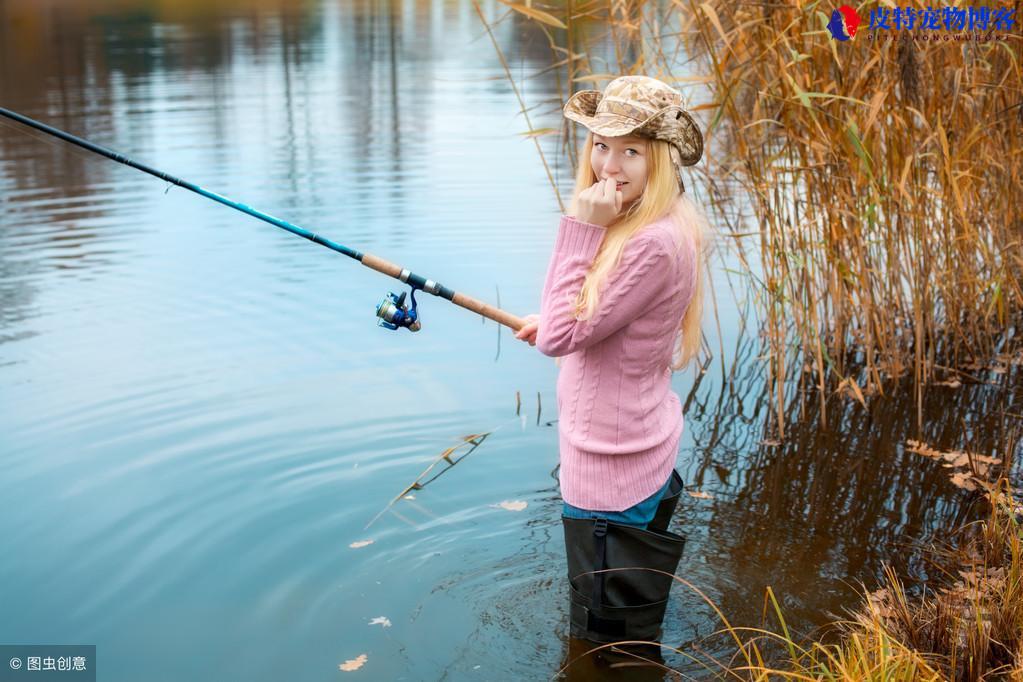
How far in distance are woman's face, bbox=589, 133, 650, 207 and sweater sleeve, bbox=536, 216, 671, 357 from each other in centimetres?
12

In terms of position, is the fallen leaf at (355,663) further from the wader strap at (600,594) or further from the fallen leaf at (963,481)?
the fallen leaf at (963,481)

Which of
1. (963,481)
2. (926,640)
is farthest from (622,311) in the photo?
(963,481)

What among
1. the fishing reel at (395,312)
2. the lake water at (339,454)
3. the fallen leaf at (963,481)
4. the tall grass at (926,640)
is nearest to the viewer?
the tall grass at (926,640)

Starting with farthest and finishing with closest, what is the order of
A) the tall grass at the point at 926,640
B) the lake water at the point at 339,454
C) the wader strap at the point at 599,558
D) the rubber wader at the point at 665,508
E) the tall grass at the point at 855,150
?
1. the tall grass at the point at 855,150
2. the lake water at the point at 339,454
3. the rubber wader at the point at 665,508
4. the wader strap at the point at 599,558
5. the tall grass at the point at 926,640

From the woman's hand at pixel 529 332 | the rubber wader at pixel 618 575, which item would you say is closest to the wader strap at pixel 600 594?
the rubber wader at pixel 618 575

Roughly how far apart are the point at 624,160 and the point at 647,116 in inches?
4.1

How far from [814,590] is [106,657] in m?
2.00

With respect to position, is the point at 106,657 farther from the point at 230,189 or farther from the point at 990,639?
the point at 230,189

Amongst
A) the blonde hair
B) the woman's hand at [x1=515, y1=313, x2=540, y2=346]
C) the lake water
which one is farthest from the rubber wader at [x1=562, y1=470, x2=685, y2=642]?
the blonde hair

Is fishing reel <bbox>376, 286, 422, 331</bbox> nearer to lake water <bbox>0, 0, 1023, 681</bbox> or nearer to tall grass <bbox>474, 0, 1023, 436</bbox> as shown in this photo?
lake water <bbox>0, 0, 1023, 681</bbox>

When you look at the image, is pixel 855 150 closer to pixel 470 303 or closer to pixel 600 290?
pixel 470 303

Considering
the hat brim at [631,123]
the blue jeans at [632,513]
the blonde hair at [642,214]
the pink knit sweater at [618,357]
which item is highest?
the hat brim at [631,123]

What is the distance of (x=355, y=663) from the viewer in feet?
9.91

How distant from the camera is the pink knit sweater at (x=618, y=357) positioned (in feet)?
7.81
